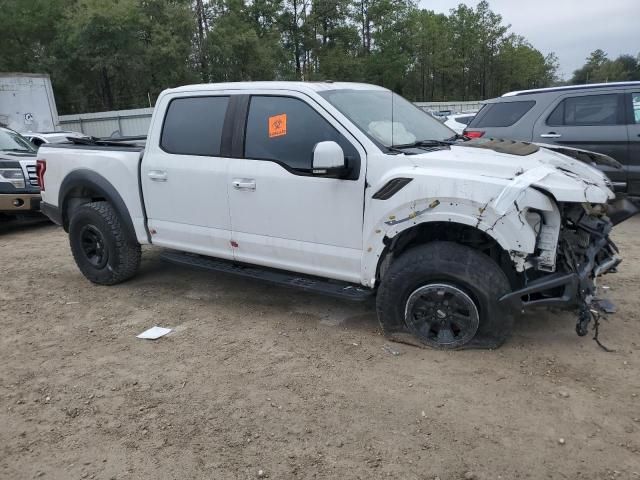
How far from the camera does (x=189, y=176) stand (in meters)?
4.71

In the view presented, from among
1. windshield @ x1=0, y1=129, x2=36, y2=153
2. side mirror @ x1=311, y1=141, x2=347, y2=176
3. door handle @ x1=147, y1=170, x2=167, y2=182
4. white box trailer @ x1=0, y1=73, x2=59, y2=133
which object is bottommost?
door handle @ x1=147, y1=170, x2=167, y2=182

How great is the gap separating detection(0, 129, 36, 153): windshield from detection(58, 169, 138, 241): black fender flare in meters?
5.03

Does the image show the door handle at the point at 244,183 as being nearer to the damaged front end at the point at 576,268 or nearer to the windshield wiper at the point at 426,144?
the windshield wiper at the point at 426,144

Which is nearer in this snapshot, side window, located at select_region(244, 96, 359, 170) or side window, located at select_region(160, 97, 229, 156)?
side window, located at select_region(244, 96, 359, 170)

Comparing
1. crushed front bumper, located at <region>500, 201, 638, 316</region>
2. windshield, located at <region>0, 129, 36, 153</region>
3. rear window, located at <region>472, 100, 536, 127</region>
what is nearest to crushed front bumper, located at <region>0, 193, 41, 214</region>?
windshield, located at <region>0, 129, 36, 153</region>

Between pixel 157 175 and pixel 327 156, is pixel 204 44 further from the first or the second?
pixel 327 156

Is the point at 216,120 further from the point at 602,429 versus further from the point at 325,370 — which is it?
the point at 602,429

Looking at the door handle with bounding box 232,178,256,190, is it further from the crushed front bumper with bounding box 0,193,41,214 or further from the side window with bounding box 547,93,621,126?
the crushed front bumper with bounding box 0,193,41,214

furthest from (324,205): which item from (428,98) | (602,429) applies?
(428,98)

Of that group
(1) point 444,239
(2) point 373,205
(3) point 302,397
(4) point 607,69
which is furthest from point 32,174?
(4) point 607,69

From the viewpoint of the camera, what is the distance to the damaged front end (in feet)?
11.4

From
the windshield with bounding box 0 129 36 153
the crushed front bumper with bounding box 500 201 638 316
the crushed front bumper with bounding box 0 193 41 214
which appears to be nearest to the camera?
the crushed front bumper with bounding box 500 201 638 316

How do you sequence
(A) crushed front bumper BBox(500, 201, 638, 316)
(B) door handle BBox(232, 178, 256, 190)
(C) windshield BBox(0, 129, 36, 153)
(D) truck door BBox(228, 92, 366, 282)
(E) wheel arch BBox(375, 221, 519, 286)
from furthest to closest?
1. (C) windshield BBox(0, 129, 36, 153)
2. (B) door handle BBox(232, 178, 256, 190)
3. (D) truck door BBox(228, 92, 366, 282)
4. (E) wheel arch BBox(375, 221, 519, 286)
5. (A) crushed front bumper BBox(500, 201, 638, 316)

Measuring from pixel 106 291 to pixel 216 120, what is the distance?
2.22m
